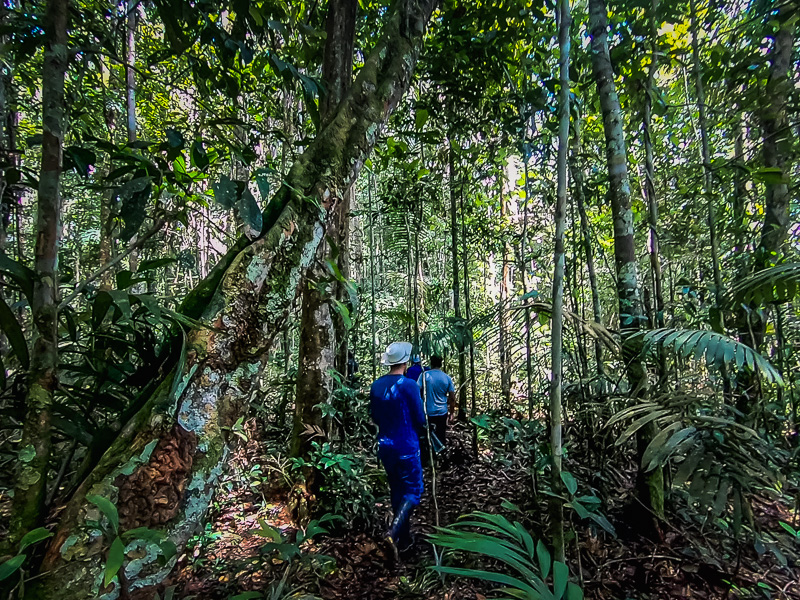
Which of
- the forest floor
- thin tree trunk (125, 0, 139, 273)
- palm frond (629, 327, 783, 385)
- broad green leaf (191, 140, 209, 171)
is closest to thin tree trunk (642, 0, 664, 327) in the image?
palm frond (629, 327, 783, 385)

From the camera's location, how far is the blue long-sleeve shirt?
315cm

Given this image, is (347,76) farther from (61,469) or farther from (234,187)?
(61,469)

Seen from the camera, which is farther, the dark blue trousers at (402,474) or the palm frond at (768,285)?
the dark blue trousers at (402,474)

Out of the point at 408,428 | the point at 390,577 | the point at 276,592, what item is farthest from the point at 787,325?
the point at 276,592

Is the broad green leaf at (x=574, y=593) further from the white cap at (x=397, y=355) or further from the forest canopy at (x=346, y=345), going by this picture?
the white cap at (x=397, y=355)

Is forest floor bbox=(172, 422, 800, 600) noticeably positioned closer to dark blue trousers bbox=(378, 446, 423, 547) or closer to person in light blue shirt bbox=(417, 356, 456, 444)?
dark blue trousers bbox=(378, 446, 423, 547)

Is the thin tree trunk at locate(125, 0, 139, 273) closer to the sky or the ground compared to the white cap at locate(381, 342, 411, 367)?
closer to the sky

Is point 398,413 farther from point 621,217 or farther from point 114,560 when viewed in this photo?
point 114,560

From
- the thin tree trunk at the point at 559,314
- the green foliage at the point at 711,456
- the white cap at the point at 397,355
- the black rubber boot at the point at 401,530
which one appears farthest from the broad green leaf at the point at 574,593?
the white cap at the point at 397,355

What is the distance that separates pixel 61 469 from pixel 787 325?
543 cm

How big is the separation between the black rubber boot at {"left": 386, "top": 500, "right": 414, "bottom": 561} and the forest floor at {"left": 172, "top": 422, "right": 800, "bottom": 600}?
0.34ft

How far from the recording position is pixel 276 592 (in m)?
1.97

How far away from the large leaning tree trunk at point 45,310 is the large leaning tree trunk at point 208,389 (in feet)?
0.44

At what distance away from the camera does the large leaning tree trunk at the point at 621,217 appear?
8.64ft
